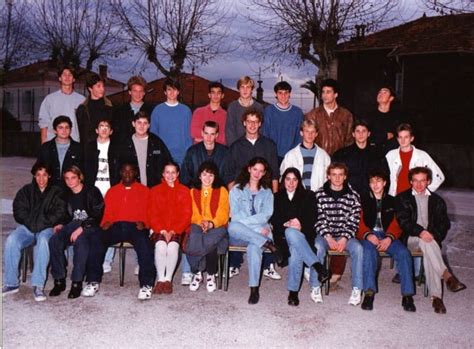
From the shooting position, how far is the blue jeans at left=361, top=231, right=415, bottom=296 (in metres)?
4.90

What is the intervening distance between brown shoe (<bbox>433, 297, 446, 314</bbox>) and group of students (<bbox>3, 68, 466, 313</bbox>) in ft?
0.03

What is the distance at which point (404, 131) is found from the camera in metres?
5.69

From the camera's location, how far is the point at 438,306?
484 centimetres

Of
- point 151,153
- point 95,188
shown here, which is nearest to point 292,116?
point 151,153

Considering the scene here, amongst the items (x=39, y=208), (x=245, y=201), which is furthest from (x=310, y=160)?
(x=39, y=208)

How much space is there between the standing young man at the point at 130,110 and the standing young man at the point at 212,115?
554 mm

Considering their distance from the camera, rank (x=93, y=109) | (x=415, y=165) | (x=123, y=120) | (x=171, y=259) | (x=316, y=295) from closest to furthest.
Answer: (x=316, y=295)
(x=171, y=259)
(x=415, y=165)
(x=123, y=120)
(x=93, y=109)

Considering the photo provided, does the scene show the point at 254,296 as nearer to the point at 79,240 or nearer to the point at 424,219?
the point at 79,240

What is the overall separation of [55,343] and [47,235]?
1449 mm

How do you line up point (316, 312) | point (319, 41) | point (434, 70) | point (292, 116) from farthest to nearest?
point (434, 70), point (319, 41), point (292, 116), point (316, 312)

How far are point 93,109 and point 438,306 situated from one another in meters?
4.23

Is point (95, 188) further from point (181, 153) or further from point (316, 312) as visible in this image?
point (316, 312)

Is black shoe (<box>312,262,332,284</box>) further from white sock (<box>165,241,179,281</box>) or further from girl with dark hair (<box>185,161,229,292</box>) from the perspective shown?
white sock (<box>165,241,179,281</box>)

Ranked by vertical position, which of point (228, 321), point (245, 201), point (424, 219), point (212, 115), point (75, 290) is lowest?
point (228, 321)
